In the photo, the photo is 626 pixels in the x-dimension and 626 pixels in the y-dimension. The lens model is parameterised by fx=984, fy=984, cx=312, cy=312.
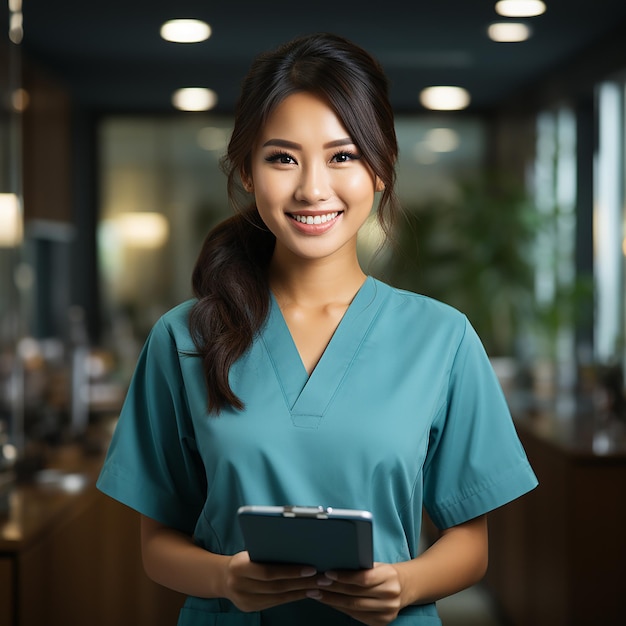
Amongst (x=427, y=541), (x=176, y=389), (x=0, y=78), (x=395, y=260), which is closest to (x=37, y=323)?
(x=0, y=78)

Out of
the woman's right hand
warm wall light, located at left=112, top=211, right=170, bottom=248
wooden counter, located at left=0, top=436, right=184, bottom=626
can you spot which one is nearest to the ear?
the woman's right hand

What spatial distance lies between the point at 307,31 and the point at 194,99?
0.70 m

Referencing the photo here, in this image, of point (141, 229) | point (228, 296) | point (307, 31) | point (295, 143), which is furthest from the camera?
point (141, 229)

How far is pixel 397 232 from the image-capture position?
9.96 ft

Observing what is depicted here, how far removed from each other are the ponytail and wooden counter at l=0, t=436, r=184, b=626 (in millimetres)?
878

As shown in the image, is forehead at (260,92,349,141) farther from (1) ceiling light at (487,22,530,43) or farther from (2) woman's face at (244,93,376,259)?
(1) ceiling light at (487,22,530,43)

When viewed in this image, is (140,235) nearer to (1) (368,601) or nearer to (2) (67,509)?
(2) (67,509)

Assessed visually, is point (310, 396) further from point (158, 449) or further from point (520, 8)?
point (520, 8)

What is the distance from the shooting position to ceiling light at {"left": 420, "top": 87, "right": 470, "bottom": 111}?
2873mm

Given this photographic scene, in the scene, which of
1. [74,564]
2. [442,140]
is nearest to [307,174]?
[74,564]

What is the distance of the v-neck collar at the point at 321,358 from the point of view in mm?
1125

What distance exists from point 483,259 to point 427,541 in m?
1.07

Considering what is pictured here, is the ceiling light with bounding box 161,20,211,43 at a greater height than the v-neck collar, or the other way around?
the ceiling light with bounding box 161,20,211,43

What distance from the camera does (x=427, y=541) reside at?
8.88 ft
